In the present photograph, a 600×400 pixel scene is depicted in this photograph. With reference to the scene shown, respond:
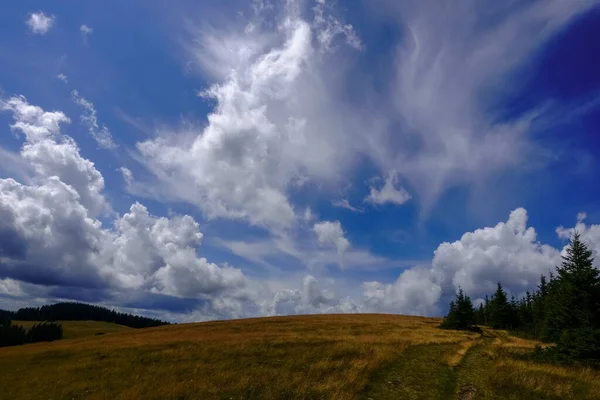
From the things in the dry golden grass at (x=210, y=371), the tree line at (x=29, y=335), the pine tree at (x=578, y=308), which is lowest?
the tree line at (x=29, y=335)

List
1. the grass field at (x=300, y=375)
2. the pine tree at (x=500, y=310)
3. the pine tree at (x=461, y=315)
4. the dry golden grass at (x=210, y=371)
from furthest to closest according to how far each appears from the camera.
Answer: the pine tree at (x=500, y=310) → the pine tree at (x=461, y=315) → the dry golden grass at (x=210, y=371) → the grass field at (x=300, y=375)

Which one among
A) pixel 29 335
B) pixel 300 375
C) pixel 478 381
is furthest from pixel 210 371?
pixel 29 335

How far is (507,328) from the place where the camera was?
7375 cm

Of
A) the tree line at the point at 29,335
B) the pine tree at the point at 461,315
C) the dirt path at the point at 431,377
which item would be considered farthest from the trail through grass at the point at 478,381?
the tree line at the point at 29,335

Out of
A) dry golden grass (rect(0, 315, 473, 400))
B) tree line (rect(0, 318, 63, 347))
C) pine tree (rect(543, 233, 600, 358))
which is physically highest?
pine tree (rect(543, 233, 600, 358))

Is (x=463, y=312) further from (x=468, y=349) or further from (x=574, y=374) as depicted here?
(x=574, y=374)

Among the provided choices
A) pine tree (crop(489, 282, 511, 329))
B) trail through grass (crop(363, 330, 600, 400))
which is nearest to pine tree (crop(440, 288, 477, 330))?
pine tree (crop(489, 282, 511, 329))

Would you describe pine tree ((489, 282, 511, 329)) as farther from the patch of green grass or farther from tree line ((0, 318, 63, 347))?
tree line ((0, 318, 63, 347))

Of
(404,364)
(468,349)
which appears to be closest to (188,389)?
(404,364)

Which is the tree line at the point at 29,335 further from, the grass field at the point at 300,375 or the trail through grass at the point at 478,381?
the trail through grass at the point at 478,381

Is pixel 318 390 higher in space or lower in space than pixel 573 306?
lower

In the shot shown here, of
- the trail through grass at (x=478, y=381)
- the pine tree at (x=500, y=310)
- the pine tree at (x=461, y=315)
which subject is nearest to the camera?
the trail through grass at (x=478, y=381)

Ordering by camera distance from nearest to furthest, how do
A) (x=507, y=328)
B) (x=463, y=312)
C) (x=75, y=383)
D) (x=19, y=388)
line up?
1. (x=75, y=383)
2. (x=19, y=388)
3. (x=463, y=312)
4. (x=507, y=328)

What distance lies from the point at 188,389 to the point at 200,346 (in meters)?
14.4
